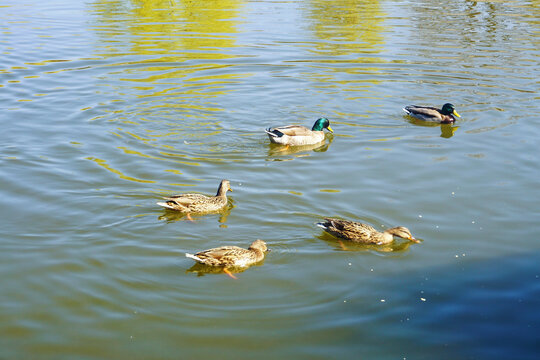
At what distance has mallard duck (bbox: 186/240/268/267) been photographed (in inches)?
318

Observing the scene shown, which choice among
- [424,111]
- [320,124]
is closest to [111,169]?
[320,124]

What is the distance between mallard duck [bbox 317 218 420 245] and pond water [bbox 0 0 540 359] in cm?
18

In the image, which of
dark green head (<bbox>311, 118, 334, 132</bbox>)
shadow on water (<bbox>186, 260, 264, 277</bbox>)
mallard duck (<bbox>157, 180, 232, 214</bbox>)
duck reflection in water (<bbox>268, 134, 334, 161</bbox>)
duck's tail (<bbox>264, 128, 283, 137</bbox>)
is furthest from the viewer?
dark green head (<bbox>311, 118, 334, 132</bbox>)

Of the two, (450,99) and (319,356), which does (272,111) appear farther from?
(319,356)

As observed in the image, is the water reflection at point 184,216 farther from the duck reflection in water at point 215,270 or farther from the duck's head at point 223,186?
the duck reflection in water at point 215,270

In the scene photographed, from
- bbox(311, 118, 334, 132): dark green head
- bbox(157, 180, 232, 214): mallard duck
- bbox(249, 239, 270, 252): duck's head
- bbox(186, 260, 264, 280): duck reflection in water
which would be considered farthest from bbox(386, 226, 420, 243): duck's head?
bbox(311, 118, 334, 132): dark green head

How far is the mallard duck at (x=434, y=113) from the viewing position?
14.3m

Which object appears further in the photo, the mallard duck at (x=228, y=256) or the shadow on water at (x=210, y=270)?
the shadow on water at (x=210, y=270)

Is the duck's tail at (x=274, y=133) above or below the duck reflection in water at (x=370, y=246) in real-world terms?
above

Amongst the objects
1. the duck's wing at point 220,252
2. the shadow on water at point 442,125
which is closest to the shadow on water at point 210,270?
the duck's wing at point 220,252

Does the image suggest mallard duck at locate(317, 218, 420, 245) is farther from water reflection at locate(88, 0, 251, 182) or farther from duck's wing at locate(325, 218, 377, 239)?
water reflection at locate(88, 0, 251, 182)

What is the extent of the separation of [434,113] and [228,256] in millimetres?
7701

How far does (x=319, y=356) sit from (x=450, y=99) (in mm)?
10690

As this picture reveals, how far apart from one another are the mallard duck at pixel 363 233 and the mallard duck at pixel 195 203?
1.81m
